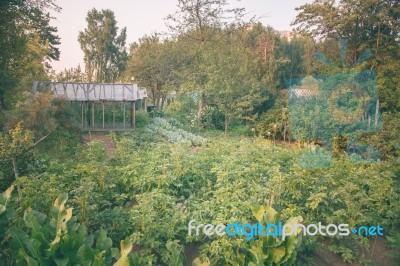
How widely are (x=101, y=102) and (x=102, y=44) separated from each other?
53.7 ft

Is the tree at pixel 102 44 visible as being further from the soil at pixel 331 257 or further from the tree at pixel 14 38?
the soil at pixel 331 257

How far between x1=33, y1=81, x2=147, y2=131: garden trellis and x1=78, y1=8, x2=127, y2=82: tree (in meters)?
14.1

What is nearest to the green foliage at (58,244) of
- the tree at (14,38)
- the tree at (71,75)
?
the tree at (14,38)

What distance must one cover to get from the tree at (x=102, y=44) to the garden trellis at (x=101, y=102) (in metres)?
14.1

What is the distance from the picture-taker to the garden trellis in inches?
582

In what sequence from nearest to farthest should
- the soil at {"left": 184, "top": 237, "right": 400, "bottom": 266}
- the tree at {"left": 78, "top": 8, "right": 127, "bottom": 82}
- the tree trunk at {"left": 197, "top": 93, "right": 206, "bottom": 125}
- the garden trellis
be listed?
1. the soil at {"left": 184, "top": 237, "right": 400, "bottom": 266}
2. the garden trellis
3. the tree trunk at {"left": 197, "top": 93, "right": 206, "bottom": 125}
4. the tree at {"left": 78, "top": 8, "right": 127, "bottom": 82}

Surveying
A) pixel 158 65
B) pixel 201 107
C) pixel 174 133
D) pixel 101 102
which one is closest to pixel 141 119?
pixel 101 102

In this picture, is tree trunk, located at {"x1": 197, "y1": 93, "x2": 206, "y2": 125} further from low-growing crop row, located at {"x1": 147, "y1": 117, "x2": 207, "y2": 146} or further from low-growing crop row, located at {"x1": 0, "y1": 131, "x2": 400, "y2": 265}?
low-growing crop row, located at {"x1": 0, "y1": 131, "x2": 400, "y2": 265}

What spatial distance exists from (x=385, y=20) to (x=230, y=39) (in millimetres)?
8542

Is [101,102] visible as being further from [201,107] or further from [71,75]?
[71,75]

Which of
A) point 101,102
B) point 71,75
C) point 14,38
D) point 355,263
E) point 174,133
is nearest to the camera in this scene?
point 355,263

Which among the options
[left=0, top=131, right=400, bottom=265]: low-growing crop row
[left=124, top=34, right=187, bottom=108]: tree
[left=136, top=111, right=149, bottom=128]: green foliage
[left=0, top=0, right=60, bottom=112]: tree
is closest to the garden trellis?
[left=136, top=111, right=149, bottom=128]: green foliage

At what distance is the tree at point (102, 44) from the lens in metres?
29.3

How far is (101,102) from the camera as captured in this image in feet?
49.8
